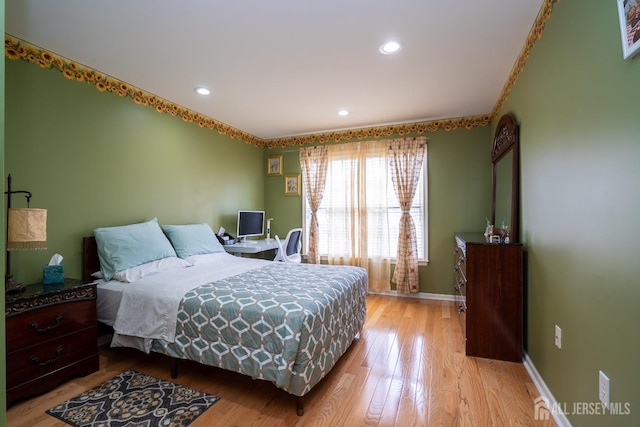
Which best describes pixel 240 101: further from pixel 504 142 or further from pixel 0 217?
pixel 504 142

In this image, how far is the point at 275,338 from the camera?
1746mm

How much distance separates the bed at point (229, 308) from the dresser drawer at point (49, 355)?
18 cm

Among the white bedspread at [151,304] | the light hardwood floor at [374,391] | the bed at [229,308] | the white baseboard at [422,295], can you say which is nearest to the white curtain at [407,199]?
the white baseboard at [422,295]

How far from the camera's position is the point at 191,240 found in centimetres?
326

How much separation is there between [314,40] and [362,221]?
2.77 meters

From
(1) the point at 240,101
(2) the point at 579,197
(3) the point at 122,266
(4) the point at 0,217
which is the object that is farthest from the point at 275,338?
(1) the point at 240,101

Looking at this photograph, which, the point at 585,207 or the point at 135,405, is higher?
the point at 585,207

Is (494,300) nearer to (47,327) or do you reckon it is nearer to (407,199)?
(407,199)

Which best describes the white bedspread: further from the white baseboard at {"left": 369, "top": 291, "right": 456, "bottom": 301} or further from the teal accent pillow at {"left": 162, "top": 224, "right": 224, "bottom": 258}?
the white baseboard at {"left": 369, "top": 291, "right": 456, "bottom": 301}

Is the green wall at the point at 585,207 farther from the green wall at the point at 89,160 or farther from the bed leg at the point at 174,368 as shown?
the green wall at the point at 89,160

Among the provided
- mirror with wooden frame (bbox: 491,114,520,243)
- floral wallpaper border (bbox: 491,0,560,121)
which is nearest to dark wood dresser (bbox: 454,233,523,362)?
mirror with wooden frame (bbox: 491,114,520,243)

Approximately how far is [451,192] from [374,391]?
294cm

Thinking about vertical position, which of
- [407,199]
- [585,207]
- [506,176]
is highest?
[506,176]

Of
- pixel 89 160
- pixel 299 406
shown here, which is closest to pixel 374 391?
pixel 299 406
